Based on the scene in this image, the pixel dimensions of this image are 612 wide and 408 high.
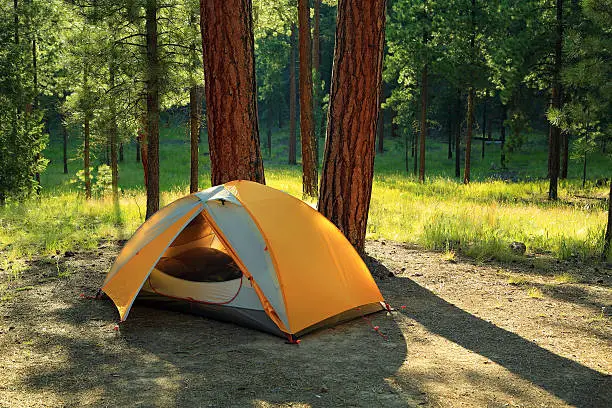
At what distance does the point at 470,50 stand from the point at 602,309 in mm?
18271

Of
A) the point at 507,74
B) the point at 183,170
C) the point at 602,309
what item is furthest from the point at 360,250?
the point at 183,170

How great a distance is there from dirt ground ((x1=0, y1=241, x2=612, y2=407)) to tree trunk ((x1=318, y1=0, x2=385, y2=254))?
1290mm

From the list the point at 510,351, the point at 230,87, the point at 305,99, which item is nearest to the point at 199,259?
the point at 230,87

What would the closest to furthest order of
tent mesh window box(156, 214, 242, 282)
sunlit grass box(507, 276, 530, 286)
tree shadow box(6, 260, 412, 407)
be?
tree shadow box(6, 260, 412, 407) → tent mesh window box(156, 214, 242, 282) → sunlit grass box(507, 276, 530, 286)

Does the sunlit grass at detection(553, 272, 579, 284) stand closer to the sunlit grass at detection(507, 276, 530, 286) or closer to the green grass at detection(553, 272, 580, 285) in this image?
the green grass at detection(553, 272, 580, 285)

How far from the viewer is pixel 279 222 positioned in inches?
248

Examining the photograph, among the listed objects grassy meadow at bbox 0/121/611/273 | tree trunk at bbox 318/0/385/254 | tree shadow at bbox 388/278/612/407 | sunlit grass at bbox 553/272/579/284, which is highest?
tree trunk at bbox 318/0/385/254

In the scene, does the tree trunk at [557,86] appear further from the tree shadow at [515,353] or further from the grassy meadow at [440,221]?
the tree shadow at [515,353]

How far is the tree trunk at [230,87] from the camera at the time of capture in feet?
25.4

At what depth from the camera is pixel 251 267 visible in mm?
6008

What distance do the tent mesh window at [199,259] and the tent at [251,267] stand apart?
0.01 metres

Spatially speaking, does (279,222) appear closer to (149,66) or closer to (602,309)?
(602,309)

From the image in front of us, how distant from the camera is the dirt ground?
175 inches

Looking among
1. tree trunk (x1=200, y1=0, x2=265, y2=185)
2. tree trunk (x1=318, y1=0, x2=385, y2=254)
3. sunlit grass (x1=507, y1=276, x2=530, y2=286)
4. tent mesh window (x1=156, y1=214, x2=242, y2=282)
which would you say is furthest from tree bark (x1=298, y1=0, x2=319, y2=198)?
tent mesh window (x1=156, y1=214, x2=242, y2=282)
